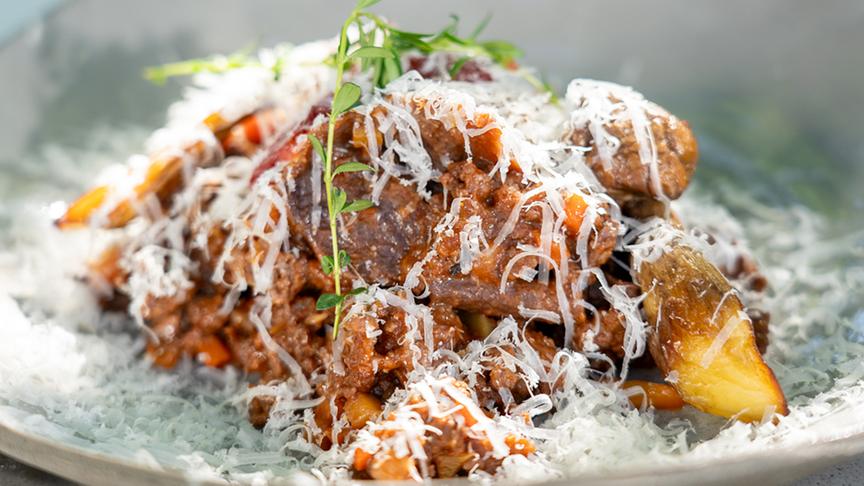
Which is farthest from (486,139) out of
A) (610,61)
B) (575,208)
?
(610,61)

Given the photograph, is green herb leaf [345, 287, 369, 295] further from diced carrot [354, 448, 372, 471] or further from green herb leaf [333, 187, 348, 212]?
diced carrot [354, 448, 372, 471]

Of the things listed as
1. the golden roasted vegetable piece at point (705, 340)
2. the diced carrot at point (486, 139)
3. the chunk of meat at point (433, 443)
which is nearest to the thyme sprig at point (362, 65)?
the diced carrot at point (486, 139)

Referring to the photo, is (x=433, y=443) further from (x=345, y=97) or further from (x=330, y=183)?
(x=345, y=97)

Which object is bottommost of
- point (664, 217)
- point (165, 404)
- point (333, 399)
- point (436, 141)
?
point (165, 404)

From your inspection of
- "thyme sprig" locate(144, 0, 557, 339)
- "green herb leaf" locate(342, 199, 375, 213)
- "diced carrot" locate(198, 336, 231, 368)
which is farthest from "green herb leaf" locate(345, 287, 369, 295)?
"diced carrot" locate(198, 336, 231, 368)

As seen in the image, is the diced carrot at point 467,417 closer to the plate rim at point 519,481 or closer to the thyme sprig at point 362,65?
the plate rim at point 519,481

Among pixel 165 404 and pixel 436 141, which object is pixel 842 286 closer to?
pixel 436 141

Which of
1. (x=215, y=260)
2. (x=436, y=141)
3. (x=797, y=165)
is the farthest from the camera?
(x=797, y=165)

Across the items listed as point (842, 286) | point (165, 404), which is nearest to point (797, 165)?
point (842, 286)
